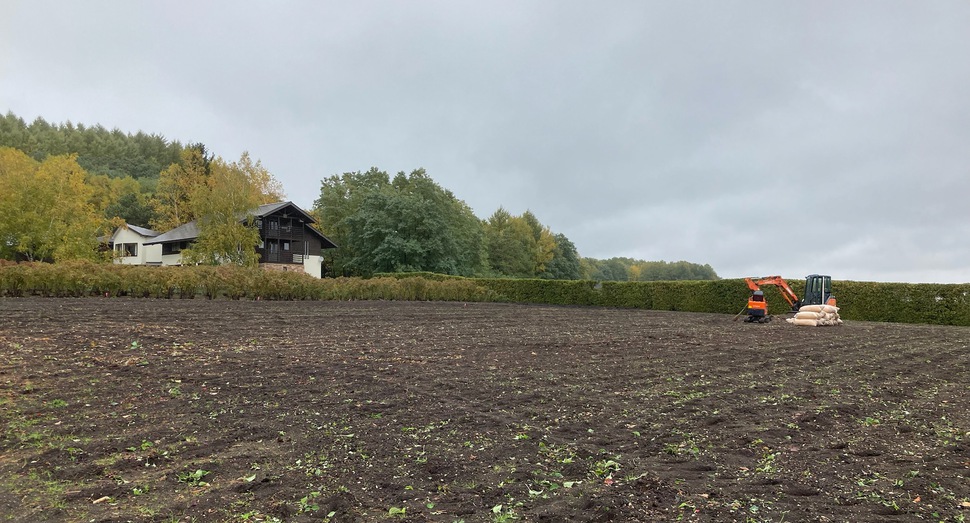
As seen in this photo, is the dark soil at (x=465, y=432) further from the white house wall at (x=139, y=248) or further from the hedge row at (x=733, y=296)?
the white house wall at (x=139, y=248)

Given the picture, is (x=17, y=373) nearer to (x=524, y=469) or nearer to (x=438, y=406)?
(x=438, y=406)

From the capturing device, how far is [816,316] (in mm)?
15805

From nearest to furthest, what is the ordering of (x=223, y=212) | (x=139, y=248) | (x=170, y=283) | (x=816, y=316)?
(x=816, y=316) → (x=170, y=283) → (x=223, y=212) → (x=139, y=248)

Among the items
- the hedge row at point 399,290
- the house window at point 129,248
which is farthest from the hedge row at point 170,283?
the house window at point 129,248


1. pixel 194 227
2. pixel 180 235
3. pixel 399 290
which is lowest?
pixel 399 290

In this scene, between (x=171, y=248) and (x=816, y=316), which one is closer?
(x=816, y=316)

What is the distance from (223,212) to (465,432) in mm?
28732

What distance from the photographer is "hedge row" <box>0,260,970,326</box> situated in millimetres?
17062

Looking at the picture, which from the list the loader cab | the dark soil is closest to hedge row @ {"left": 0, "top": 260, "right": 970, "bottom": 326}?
the loader cab

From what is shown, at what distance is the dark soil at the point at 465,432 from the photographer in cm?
336

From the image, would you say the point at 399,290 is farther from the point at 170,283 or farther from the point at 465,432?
the point at 465,432

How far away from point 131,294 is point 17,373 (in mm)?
12858

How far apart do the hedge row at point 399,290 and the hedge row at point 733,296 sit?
29 mm

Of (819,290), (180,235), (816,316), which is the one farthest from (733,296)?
(180,235)
